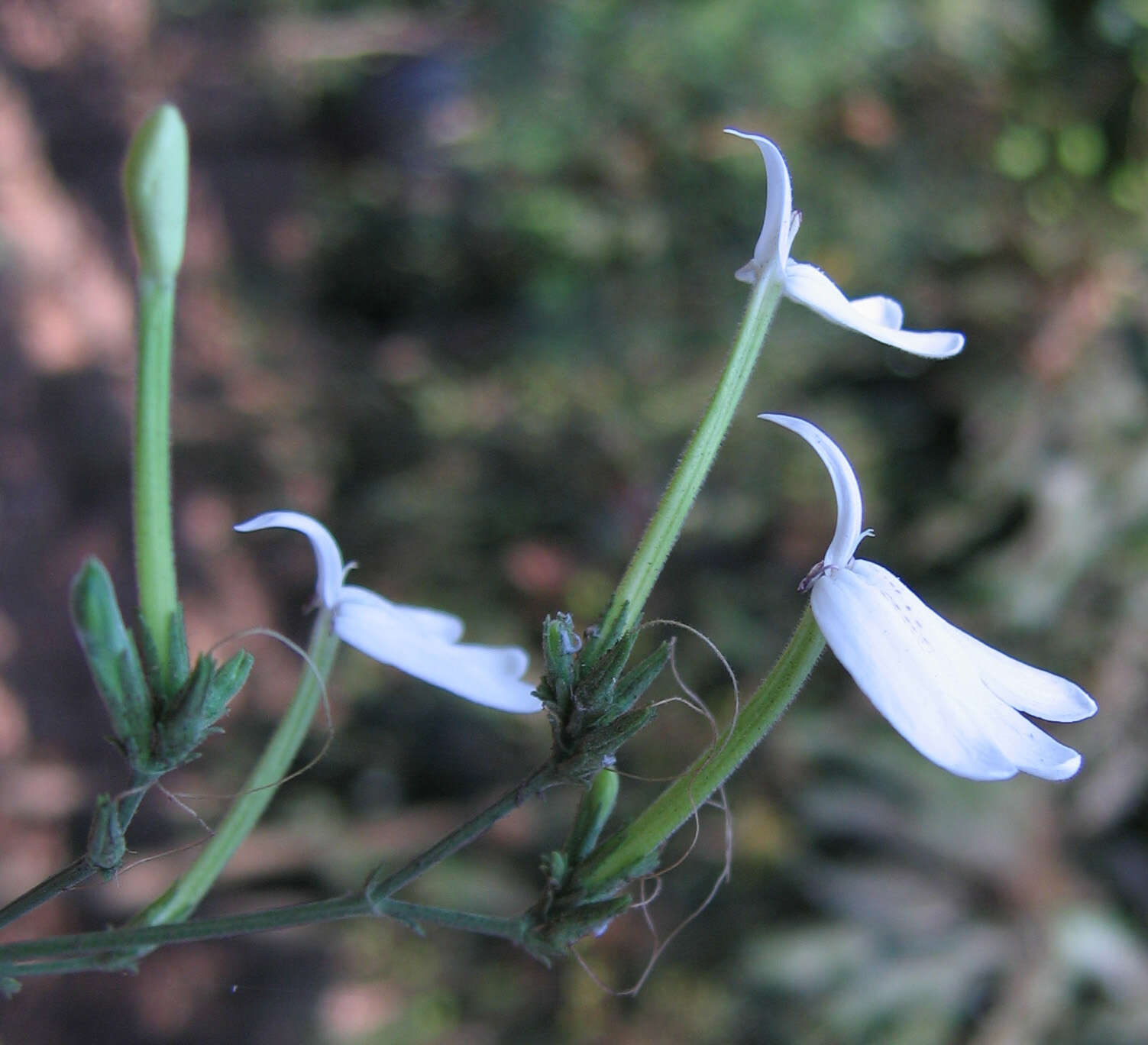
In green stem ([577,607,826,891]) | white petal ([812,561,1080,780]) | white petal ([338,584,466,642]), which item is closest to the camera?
white petal ([812,561,1080,780])

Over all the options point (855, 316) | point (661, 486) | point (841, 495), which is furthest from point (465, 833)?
point (661, 486)

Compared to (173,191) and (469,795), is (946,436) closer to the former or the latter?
(469,795)

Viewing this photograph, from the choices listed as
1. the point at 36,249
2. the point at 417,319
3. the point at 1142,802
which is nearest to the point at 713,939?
the point at 1142,802

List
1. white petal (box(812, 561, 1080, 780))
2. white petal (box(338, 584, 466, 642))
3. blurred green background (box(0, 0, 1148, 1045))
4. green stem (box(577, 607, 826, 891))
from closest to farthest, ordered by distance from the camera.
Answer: white petal (box(812, 561, 1080, 780)) < green stem (box(577, 607, 826, 891)) < white petal (box(338, 584, 466, 642)) < blurred green background (box(0, 0, 1148, 1045))

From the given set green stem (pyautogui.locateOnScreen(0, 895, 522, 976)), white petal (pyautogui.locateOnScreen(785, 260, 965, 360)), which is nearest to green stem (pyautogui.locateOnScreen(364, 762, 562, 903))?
green stem (pyautogui.locateOnScreen(0, 895, 522, 976))

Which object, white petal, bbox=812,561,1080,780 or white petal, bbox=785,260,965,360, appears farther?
white petal, bbox=785,260,965,360

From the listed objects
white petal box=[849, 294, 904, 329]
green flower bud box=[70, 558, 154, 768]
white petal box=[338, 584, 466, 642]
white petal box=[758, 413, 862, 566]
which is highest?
white petal box=[849, 294, 904, 329]

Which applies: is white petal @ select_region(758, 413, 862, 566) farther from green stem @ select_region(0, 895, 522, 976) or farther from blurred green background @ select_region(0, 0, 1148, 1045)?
blurred green background @ select_region(0, 0, 1148, 1045)
